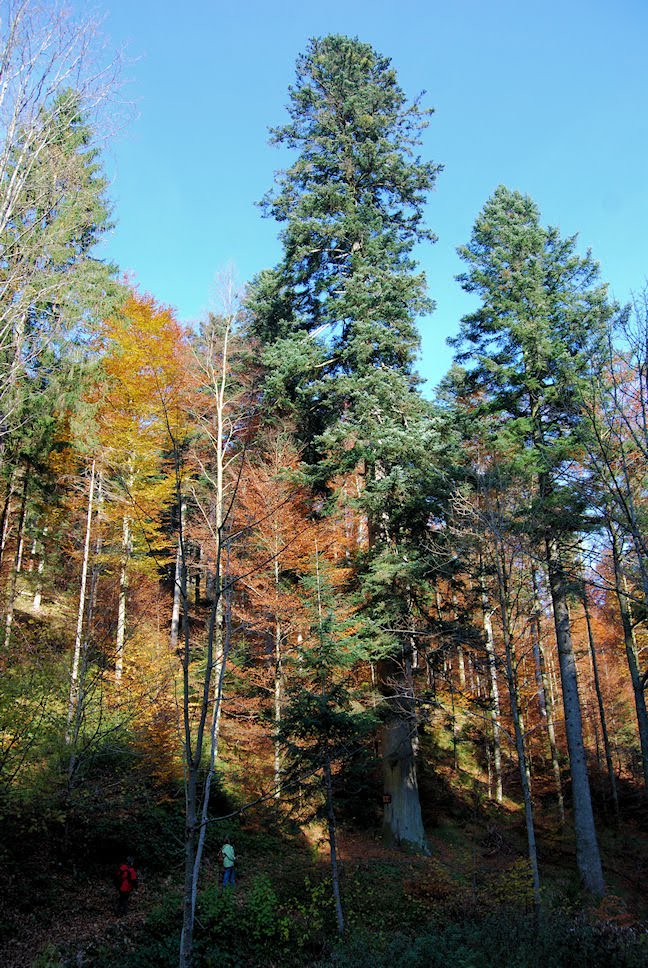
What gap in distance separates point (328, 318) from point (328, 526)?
5.96 m

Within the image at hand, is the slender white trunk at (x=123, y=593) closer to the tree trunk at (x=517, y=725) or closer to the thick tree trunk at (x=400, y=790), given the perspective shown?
the thick tree trunk at (x=400, y=790)

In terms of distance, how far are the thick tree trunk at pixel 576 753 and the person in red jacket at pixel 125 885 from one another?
856 centimetres

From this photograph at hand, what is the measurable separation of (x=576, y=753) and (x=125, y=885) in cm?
901

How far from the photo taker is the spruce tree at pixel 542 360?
11.7 metres

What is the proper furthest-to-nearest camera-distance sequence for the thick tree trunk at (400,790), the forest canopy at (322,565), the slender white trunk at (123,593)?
the slender white trunk at (123,593) → the thick tree trunk at (400,790) → the forest canopy at (322,565)

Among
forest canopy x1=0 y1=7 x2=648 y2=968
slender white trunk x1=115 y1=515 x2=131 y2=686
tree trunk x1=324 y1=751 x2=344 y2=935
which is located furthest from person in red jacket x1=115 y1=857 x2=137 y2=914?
slender white trunk x1=115 y1=515 x2=131 y2=686

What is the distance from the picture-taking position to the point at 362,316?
1429 centimetres

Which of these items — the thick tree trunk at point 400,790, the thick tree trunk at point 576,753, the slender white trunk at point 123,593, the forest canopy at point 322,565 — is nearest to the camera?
the forest canopy at point 322,565

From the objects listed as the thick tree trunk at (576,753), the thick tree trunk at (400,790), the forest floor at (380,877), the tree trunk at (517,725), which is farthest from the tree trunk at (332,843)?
the thick tree trunk at (576,753)

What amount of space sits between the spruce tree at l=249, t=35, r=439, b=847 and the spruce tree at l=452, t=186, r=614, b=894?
1.91m

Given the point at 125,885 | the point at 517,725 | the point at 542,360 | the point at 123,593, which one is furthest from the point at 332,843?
the point at 542,360

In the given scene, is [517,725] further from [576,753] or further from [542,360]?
[542,360]

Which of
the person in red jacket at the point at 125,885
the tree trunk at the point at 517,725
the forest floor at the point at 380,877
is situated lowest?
the forest floor at the point at 380,877

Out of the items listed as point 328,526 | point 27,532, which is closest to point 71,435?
point 27,532
